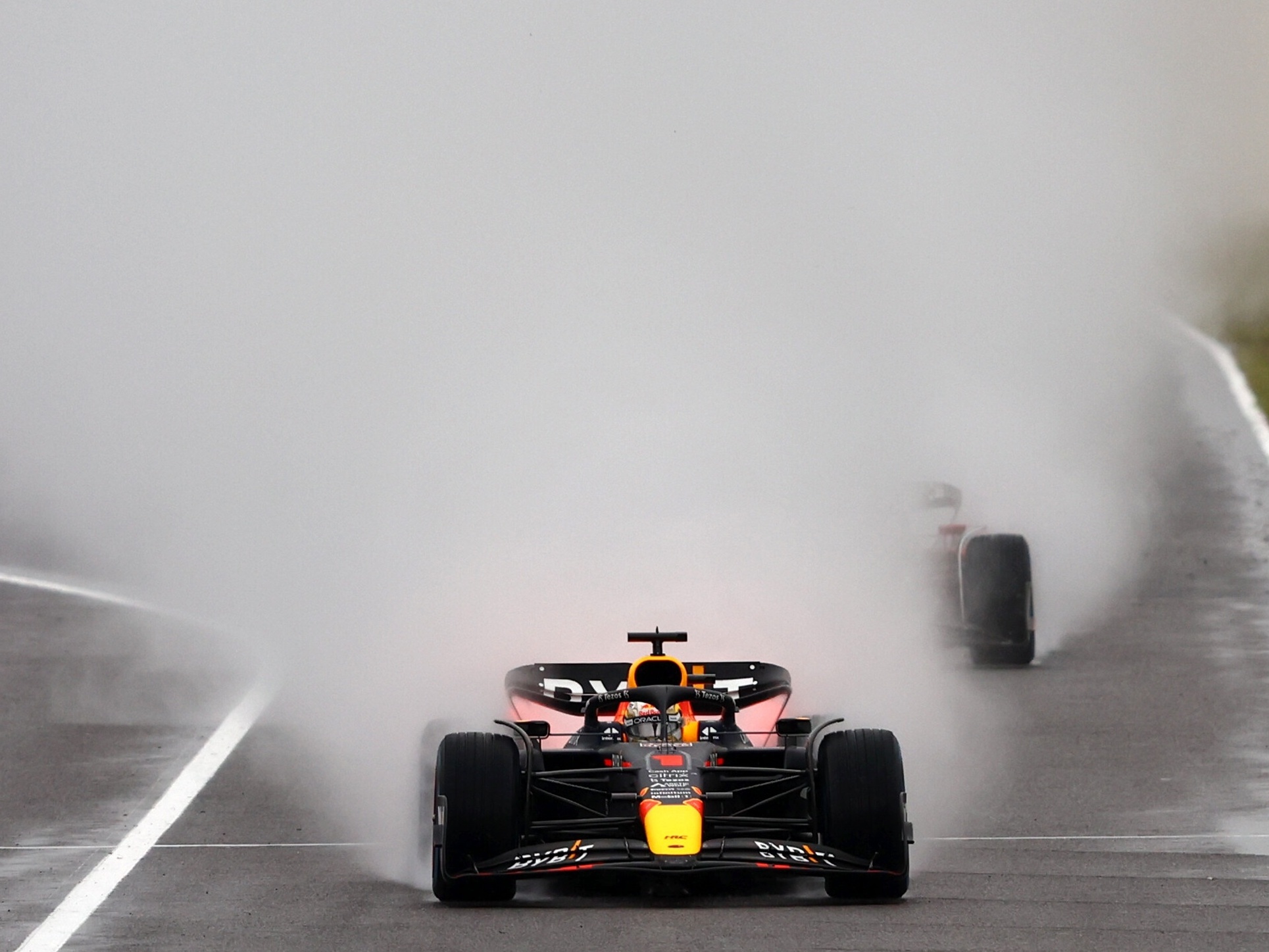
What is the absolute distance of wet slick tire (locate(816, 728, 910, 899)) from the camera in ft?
31.1

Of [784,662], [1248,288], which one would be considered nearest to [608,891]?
[784,662]

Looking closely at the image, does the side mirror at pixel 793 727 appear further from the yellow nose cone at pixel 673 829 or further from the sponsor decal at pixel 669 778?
the yellow nose cone at pixel 673 829

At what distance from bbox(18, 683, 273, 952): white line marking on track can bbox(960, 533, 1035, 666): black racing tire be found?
5.50 meters

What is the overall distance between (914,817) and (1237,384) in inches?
894

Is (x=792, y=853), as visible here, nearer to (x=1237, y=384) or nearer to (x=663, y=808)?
(x=663, y=808)

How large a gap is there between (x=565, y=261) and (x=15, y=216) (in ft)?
32.2

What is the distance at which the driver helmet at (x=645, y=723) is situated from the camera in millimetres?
10672

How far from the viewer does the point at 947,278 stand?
36.0m

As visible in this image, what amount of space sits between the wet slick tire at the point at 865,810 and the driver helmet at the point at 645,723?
41.0 inches

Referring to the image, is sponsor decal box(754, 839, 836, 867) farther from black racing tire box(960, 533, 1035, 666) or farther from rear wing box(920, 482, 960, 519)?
rear wing box(920, 482, 960, 519)

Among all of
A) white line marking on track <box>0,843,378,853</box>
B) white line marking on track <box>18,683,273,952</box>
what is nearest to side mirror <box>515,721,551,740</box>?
white line marking on track <box>0,843,378,853</box>

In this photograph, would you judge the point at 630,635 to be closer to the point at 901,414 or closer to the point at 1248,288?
the point at 901,414

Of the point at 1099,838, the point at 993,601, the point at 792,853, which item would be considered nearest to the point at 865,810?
the point at 792,853

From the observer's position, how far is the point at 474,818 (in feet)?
31.1
